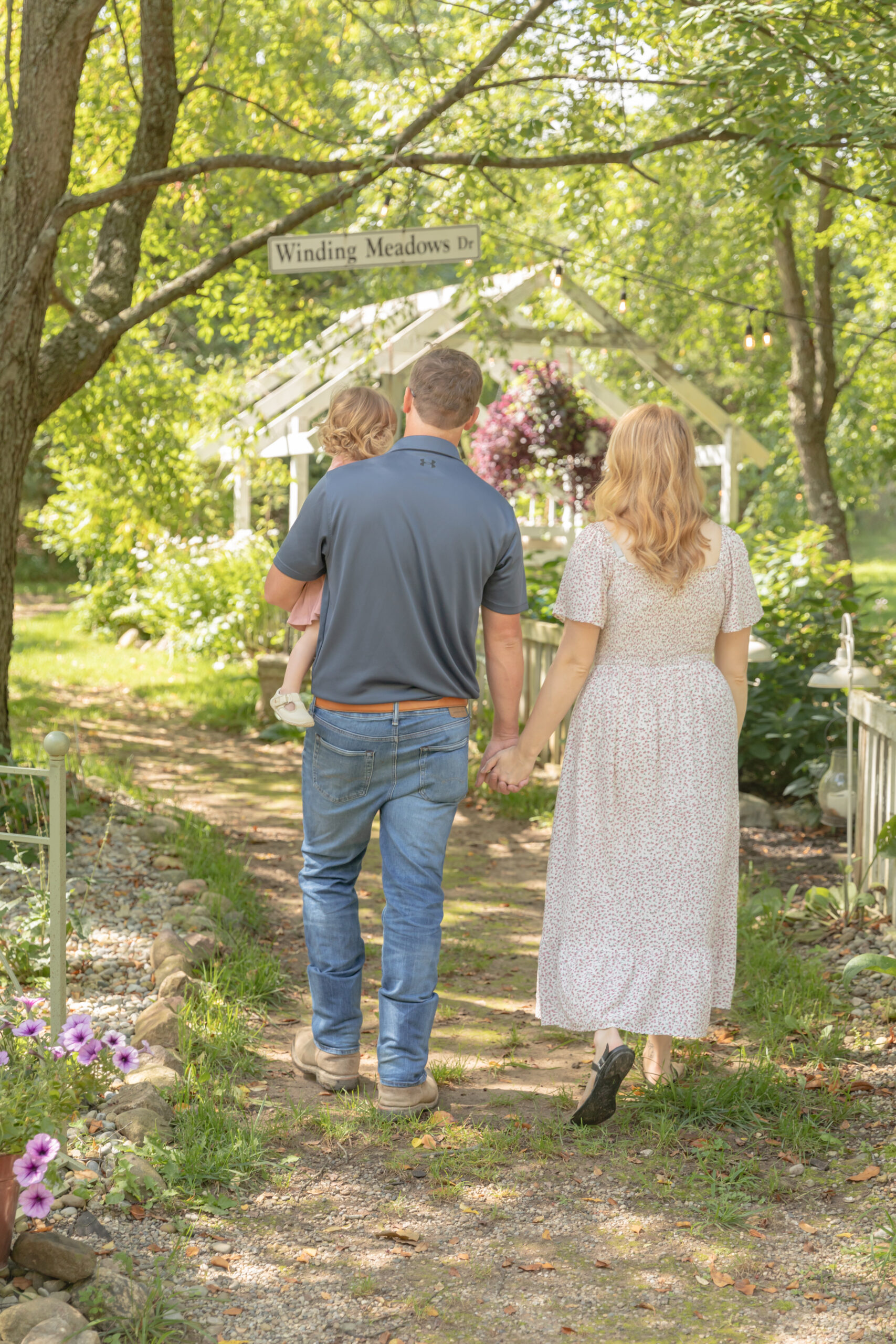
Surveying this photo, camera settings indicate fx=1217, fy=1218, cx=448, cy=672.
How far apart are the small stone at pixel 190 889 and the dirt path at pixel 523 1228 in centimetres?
105

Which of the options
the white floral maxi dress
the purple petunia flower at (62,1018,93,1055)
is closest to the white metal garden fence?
the purple petunia flower at (62,1018,93,1055)

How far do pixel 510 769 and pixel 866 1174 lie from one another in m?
1.33

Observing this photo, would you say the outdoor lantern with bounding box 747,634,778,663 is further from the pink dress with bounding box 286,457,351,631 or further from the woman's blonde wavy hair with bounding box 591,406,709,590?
the pink dress with bounding box 286,457,351,631

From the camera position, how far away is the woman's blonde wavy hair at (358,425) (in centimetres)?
337

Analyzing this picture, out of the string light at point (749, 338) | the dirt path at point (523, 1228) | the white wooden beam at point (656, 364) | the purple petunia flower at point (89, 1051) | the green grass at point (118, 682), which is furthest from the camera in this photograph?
the white wooden beam at point (656, 364)

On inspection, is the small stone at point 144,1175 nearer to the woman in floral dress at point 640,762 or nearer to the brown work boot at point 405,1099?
the brown work boot at point 405,1099

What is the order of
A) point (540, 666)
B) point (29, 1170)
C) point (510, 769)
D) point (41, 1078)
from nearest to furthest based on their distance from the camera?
1. point (29, 1170)
2. point (41, 1078)
3. point (510, 769)
4. point (540, 666)

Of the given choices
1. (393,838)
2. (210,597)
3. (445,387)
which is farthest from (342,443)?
(210,597)

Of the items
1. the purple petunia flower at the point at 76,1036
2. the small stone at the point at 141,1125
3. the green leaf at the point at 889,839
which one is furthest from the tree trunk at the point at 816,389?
the purple petunia flower at the point at 76,1036

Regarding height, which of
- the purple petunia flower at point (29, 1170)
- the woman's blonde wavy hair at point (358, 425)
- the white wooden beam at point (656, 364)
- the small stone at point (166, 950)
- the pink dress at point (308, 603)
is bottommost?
the small stone at point (166, 950)

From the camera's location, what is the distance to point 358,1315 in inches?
94.7

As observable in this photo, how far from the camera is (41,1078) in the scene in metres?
2.68

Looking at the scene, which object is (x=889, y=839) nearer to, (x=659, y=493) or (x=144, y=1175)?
(x=659, y=493)

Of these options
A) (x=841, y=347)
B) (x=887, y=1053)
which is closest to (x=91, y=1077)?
(x=887, y=1053)
